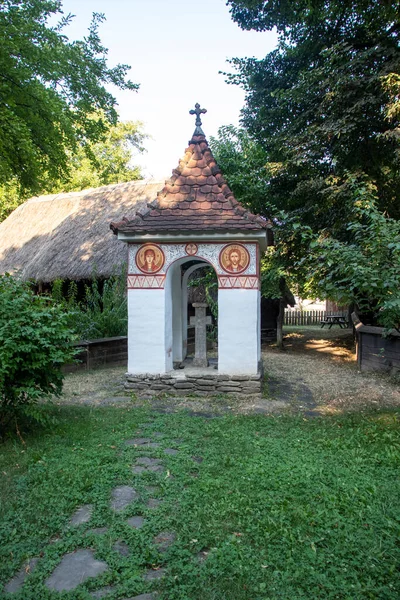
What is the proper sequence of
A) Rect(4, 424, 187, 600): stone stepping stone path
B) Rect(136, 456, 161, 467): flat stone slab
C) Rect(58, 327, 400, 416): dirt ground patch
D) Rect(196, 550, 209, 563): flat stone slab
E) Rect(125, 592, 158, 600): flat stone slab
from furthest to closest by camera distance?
1. Rect(58, 327, 400, 416): dirt ground patch
2. Rect(136, 456, 161, 467): flat stone slab
3. Rect(196, 550, 209, 563): flat stone slab
4. Rect(4, 424, 187, 600): stone stepping stone path
5. Rect(125, 592, 158, 600): flat stone slab

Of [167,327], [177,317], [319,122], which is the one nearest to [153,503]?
[167,327]

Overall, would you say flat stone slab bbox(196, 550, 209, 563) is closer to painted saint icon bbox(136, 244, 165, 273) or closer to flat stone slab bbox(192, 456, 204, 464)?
flat stone slab bbox(192, 456, 204, 464)

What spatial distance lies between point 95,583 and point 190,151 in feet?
26.4

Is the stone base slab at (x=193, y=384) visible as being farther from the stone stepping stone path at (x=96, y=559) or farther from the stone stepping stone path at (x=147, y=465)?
the stone stepping stone path at (x=96, y=559)

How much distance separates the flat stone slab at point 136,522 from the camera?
3225 mm

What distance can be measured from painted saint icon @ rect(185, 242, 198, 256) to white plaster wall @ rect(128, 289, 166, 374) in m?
0.84

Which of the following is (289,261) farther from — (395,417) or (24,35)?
(24,35)

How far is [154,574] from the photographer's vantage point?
106 inches

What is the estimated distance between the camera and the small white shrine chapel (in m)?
7.84

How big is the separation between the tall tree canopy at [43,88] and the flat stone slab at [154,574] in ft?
24.7

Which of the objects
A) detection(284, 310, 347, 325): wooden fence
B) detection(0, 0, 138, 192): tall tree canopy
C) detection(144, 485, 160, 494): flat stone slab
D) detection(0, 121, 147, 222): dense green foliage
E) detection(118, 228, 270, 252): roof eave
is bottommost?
detection(144, 485, 160, 494): flat stone slab

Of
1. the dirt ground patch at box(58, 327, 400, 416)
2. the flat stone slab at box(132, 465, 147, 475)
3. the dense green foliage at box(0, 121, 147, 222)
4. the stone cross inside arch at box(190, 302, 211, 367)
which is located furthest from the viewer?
the dense green foliage at box(0, 121, 147, 222)

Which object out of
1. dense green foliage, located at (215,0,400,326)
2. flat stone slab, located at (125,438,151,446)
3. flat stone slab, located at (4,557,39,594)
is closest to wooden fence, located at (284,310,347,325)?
dense green foliage, located at (215,0,400,326)

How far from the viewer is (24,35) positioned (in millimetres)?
8320
